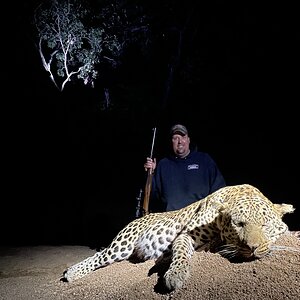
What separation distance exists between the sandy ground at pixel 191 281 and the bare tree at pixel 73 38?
1192 cm

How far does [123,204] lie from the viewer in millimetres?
12156

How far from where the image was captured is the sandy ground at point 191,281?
11.1 ft

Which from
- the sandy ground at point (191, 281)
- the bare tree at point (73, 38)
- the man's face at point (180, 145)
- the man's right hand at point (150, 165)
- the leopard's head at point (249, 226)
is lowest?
the sandy ground at point (191, 281)

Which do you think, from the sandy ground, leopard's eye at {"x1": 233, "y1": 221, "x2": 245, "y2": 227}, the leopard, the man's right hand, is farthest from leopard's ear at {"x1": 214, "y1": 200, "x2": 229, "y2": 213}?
the man's right hand

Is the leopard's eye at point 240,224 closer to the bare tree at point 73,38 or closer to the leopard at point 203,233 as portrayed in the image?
the leopard at point 203,233

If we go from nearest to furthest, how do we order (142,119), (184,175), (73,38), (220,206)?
(220,206) < (184,175) < (73,38) < (142,119)

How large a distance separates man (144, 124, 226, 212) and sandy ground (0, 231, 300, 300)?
1.40m

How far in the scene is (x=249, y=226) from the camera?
3.75 metres

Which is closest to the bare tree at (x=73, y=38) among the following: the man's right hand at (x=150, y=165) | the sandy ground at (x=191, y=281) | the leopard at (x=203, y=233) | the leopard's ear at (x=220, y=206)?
the man's right hand at (x=150, y=165)

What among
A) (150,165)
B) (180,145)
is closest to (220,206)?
(180,145)

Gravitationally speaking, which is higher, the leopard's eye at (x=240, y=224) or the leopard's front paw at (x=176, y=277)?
the leopard's eye at (x=240, y=224)

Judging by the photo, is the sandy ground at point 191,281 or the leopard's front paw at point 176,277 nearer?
the sandy ground at point 191,281

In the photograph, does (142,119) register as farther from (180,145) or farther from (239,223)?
(239,223)

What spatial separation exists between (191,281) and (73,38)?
14.1 m
